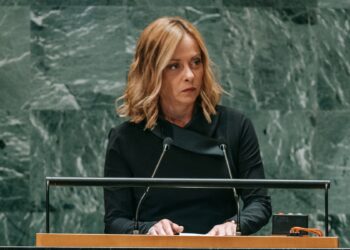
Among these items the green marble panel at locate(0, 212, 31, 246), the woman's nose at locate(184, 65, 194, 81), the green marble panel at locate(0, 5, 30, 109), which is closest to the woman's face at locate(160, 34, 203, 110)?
the woman's nose at locate(184, 65, 194, 81)

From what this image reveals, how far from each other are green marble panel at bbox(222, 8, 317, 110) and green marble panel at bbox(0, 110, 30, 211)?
135cm

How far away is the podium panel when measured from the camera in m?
2.96

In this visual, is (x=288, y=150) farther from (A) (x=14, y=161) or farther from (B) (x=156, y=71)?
(B) (x=156, y=71)

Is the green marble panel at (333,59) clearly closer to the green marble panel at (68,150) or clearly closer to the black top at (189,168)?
the green marble panel at (68,150)

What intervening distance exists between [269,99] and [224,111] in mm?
1814

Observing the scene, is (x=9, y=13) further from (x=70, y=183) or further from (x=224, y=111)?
(x=70, y=183)

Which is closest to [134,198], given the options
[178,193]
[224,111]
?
[178,193]

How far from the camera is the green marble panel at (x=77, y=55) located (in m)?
5.82

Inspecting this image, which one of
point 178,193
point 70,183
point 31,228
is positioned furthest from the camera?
point 31,228

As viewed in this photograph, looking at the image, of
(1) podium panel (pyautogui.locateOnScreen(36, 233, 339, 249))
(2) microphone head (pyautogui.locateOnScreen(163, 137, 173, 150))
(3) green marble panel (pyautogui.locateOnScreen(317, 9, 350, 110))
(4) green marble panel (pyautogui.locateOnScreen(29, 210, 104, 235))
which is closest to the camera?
(1) podium panel (pyautogui.locateOnScreen(36, 233, 339, 249))

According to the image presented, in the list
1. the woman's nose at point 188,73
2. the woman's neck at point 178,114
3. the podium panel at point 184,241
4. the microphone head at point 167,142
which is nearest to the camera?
the podium panel at point 184,241

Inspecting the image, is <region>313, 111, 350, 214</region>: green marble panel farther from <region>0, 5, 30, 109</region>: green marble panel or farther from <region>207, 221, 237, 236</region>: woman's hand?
<region>207, 221, 237, 236</region>: woman's hand

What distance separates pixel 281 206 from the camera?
589cm

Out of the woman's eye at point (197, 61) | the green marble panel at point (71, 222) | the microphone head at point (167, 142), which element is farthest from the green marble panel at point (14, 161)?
the microphone head at point (167, 142)
